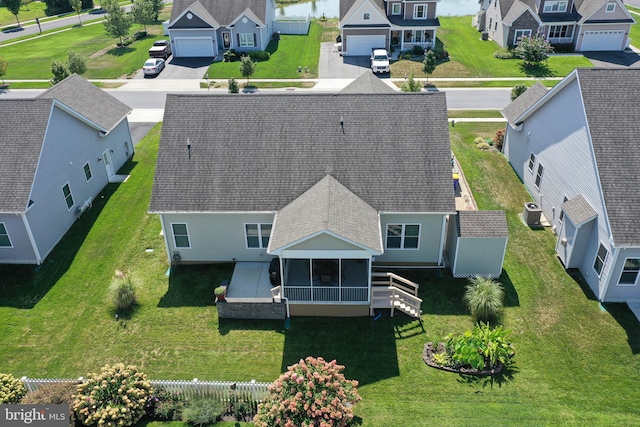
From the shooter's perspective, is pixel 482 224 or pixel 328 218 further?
pixel 482 224

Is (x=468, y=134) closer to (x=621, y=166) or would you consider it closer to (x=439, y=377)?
(x=621, y=166)

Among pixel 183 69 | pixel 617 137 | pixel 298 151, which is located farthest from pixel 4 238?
pixel 183 69

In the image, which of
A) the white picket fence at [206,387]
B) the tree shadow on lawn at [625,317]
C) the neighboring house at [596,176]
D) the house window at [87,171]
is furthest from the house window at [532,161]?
the house window at [87,171]

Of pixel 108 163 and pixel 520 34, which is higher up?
pixel 520 34

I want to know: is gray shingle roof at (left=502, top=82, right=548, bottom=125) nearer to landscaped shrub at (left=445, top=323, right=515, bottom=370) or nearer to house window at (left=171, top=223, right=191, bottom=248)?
landscaped shrub at (left=445, top=323, right=515, bottom=370)

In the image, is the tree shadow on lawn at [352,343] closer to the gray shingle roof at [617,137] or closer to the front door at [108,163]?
the gray shingle roof at [617,137]

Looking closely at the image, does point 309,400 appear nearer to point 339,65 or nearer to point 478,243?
point 478,243

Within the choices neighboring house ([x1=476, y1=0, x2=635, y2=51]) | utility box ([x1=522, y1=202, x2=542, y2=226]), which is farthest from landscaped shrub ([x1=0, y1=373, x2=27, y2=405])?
neighboring house ([x1=476, y1=0, x2=635, y2=51])

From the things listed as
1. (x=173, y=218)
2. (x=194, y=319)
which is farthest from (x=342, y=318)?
(x=173, y=218)
